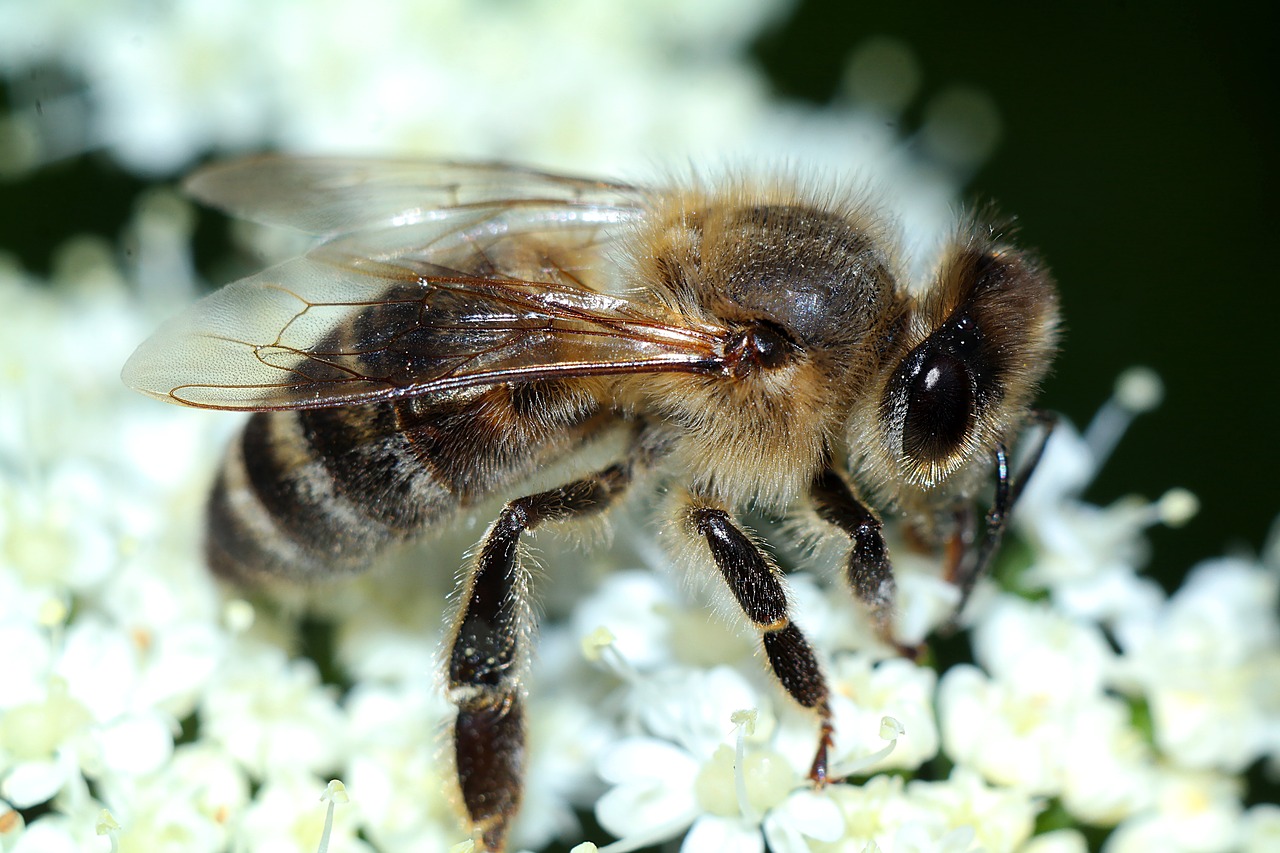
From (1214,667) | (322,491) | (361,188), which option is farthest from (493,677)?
(1214,667)

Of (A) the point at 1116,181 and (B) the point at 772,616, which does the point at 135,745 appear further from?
(A) the point at 1116,181

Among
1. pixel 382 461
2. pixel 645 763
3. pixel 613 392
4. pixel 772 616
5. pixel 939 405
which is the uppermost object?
pixel 939 405

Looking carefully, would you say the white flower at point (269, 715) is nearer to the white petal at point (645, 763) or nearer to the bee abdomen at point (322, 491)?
the bee abdomen at point (322, 491)

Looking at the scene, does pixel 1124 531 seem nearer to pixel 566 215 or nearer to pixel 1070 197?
pixel 566 215

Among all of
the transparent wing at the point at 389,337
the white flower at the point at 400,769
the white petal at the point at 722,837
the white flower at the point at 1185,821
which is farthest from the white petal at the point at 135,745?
the white flower at the point at 1185,821

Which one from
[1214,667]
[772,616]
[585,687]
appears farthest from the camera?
[585,687]

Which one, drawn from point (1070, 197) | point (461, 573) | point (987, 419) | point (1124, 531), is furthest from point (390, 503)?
point (1070, 197)
